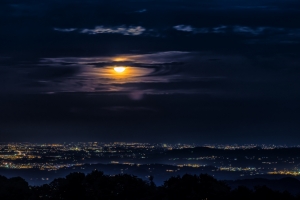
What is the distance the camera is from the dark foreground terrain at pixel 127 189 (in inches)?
1785

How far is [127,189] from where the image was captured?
50.1 meters

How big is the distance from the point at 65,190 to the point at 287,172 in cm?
10963

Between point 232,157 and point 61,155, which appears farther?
point 61,155

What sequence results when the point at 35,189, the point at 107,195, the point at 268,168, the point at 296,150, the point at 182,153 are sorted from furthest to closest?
the point at 182,153
the point at 296,150
the point at 268,168
the point at 35,189
the point at 107,195

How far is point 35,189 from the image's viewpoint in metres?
54.6

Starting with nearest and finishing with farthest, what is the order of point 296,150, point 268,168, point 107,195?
point 107,195
point 268,168
point 296,150

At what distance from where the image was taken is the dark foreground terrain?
45.3 m

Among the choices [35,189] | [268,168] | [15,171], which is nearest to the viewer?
A: [35,189]

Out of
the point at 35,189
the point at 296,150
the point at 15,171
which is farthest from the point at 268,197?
the point at 296,150

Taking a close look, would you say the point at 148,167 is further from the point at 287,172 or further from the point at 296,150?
the point at 296,150

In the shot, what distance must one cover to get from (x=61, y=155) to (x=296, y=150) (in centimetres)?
8408

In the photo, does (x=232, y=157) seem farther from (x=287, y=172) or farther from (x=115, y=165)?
(x=115, y=165)

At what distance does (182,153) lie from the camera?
191500mm

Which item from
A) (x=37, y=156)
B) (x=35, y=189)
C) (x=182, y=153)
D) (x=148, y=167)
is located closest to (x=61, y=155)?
(x=37, y=156)
